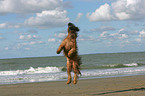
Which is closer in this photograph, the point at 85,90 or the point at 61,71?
the point at 85,90

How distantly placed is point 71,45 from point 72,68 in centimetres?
70

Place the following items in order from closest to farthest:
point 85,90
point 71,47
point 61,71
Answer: point 71,47
point 85,90
point 61,71

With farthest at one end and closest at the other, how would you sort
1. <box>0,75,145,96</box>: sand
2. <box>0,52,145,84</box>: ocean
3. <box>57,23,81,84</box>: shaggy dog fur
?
<box>0,52,145,84</box>: ocean → <box>0,75,145,96</box>: sand → <box>57,23,81,84</box>: shaggy dog fur

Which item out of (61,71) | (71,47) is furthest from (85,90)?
(61,71)

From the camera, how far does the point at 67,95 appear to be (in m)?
9.18

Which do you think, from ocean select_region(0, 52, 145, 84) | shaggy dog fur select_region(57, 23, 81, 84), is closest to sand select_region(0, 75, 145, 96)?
shaggy dog fur select_region(57, 23, 81, 84)

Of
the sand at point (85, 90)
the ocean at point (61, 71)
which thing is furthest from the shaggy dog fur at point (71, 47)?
the ocean at point (61, 71)

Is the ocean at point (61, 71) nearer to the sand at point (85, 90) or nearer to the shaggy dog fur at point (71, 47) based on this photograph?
the sand at point (85, 90)

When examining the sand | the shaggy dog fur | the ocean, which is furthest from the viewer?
the ocean

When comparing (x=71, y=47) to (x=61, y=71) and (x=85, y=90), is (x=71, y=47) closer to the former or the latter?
(x=85, y=90)

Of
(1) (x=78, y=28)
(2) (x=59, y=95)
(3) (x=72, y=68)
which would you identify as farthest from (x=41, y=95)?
(1) (x=78, y=28)

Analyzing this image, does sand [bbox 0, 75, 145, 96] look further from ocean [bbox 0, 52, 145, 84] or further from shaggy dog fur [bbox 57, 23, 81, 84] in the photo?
ocean [bbox 0, 52, 145, 84]

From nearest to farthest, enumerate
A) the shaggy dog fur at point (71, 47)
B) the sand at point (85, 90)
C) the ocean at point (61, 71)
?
the shaggy dog fur at point (71, 47), the sand at point (85, 90), the ocean at point (61, 71)

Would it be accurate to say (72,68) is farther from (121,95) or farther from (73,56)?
(121,95)
